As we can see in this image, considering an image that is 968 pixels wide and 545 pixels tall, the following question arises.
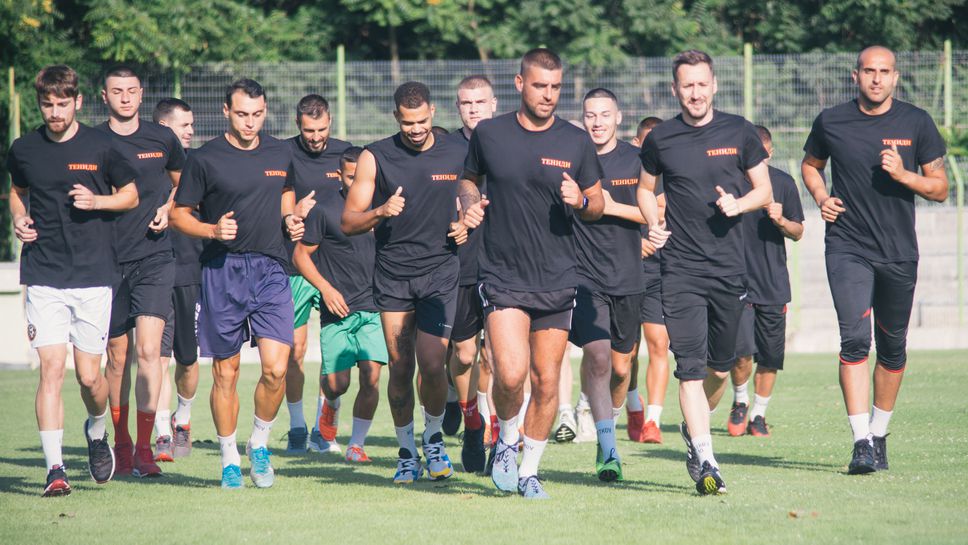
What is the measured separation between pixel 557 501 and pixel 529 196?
180cm

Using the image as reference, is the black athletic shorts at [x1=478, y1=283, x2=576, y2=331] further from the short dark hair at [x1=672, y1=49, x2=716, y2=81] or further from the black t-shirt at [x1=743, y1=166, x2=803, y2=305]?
the black t-shirt at [x1=743, y1=166, x2=803, y2=305]

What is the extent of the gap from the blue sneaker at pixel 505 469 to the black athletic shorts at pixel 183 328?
3358 millimetres

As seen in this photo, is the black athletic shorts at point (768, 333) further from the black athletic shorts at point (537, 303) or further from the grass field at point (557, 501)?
the black athletic shorts at point (537, 303)

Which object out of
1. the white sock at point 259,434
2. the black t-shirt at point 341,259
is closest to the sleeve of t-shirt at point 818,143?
the black t-shirt at point 341,259

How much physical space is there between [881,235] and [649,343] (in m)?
2.81

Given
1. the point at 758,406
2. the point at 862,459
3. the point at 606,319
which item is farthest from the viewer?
the point at 758,406

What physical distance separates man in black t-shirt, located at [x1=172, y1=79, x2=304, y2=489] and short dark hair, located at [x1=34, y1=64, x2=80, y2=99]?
0.88 metres

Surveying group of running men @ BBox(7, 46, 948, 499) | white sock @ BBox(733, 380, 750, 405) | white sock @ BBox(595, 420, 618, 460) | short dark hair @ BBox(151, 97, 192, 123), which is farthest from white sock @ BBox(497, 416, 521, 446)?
short dark hair @ BBox(151, 97, 192, 123)

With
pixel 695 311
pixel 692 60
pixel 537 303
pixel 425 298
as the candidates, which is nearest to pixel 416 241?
pixel 425 298

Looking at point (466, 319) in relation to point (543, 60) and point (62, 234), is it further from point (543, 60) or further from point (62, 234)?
point (62, 234)

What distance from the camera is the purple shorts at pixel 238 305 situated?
871cm

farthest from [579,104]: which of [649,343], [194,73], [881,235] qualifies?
[881,235]

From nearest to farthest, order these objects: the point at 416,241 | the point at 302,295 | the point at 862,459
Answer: the point at 862,459, the point at 416,241, the point at 302,295

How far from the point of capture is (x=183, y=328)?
10.6 metres
